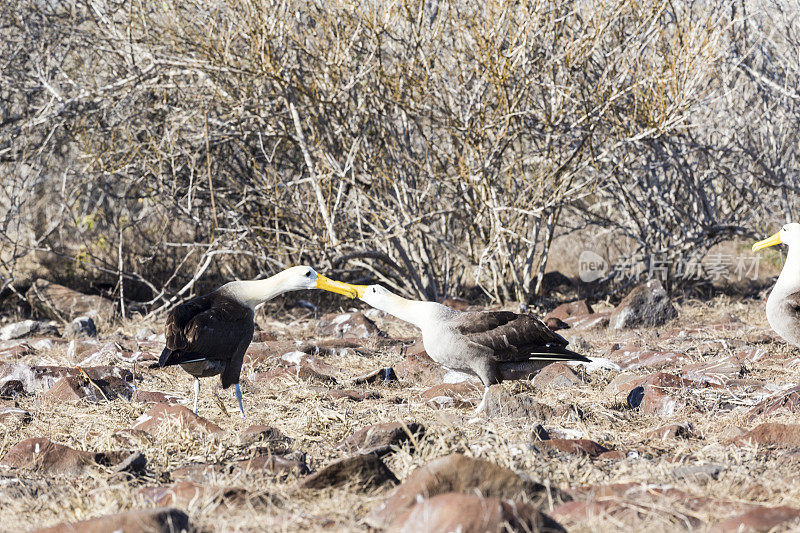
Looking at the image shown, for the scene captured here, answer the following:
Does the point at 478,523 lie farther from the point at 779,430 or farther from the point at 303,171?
the point at 303,171

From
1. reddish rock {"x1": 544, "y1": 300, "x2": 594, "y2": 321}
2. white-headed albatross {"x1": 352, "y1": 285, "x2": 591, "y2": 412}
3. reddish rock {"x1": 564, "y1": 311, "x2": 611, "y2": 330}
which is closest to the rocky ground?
white-headed albatross {"x1": 352, "y1": 285, "x2": 591, "y2": 412}

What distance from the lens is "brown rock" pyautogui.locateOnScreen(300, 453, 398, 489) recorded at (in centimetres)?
304

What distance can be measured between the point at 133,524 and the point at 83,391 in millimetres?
2837

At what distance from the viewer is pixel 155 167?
9.27 meters

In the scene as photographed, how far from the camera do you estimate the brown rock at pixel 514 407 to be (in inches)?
171

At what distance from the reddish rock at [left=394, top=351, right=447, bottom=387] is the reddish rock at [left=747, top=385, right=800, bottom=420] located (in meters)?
2.00

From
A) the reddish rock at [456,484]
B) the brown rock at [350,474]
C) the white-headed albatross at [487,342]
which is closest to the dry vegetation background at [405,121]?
the white-headed albatross at [487,342]

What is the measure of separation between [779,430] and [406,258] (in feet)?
18.2

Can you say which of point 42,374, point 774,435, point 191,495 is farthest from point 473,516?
point 42,374

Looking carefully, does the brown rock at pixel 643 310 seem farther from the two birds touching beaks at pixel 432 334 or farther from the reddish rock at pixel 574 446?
the reddish rock at pixel 574 446

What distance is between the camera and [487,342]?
4863mm

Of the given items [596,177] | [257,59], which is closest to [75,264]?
[257,59]

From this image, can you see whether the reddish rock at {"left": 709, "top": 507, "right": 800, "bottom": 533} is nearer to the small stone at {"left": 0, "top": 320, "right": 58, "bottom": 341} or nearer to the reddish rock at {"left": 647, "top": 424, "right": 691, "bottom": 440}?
the reddish rock at {"left": 647, "top": 424, "right": 691, "bottom": 440}

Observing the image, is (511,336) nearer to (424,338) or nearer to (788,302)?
(424,338)
